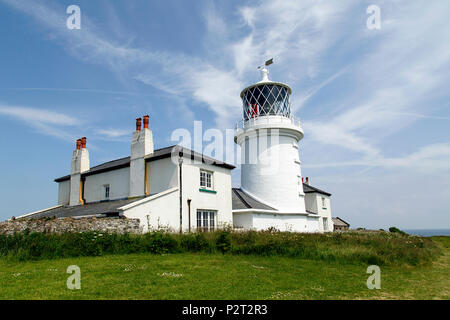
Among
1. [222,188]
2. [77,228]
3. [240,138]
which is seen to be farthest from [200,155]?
[77,228]

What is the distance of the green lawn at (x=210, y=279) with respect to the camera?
6.38 metres

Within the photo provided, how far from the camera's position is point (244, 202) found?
2153 centimetres

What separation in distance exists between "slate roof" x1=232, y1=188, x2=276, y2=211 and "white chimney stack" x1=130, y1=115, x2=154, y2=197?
6.54 metres

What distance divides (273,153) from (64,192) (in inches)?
629

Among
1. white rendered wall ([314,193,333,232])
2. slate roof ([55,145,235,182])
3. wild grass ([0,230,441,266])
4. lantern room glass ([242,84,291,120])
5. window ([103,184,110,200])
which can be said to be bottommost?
wild grass ([0,230,441,266])

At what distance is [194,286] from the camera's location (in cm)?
693

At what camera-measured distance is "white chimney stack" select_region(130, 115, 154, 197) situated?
17.9 metres

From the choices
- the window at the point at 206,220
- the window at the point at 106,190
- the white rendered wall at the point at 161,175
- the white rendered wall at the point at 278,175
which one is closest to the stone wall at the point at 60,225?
the white rendered wall at the point at 161,175

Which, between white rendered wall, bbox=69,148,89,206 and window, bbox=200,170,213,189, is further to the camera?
white rendered wall, bbox=69,148,89,206

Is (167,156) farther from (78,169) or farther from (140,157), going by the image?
(78,169)

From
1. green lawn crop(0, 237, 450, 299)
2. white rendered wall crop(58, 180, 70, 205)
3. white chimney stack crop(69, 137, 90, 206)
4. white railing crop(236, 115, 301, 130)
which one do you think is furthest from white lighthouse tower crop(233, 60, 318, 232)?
white rendered wall crop(58, 180, 70, 205)

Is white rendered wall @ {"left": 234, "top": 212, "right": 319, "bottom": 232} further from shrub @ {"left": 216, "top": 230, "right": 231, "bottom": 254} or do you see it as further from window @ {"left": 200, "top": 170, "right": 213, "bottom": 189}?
shrub @ {"left": 216, "top": 230, "right": 231, "bottom": 254}

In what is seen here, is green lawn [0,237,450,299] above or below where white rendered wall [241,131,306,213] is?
below
